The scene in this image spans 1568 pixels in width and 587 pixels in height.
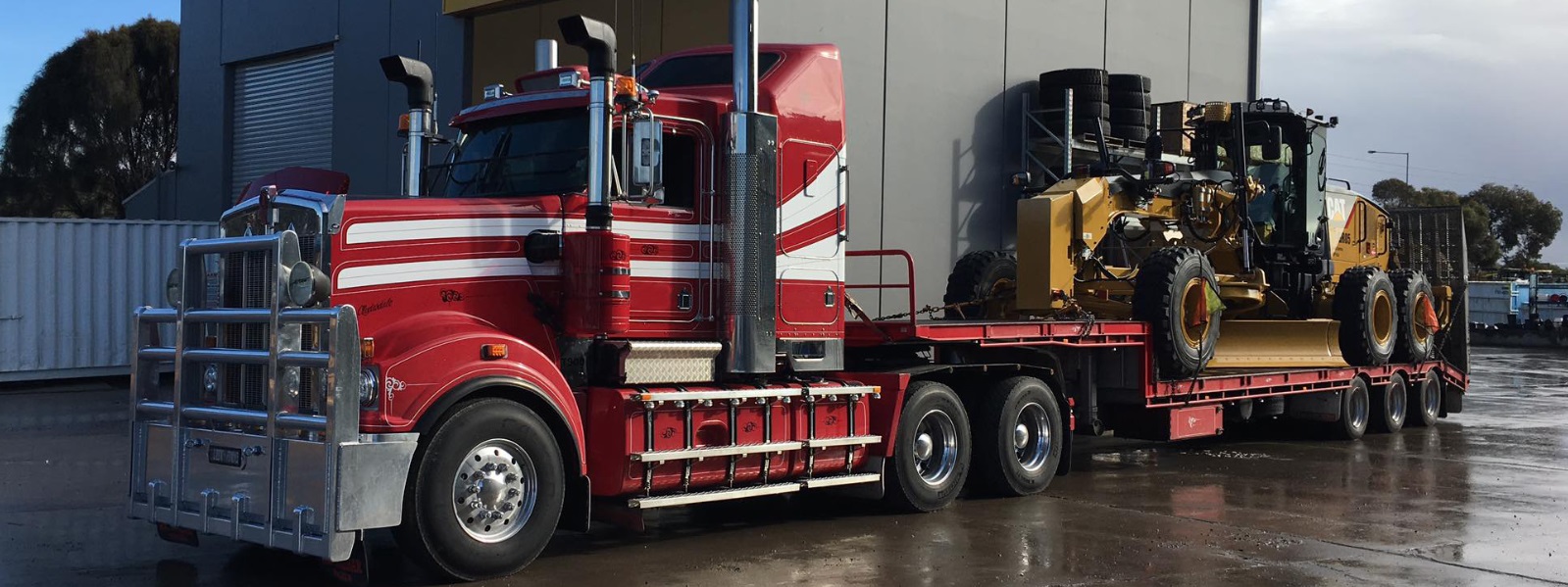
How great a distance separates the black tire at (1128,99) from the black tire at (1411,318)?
5.16m

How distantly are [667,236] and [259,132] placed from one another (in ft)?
56.6

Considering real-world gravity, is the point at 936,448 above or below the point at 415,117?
below

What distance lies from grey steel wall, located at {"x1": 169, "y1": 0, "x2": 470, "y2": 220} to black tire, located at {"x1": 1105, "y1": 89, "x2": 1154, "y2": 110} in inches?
368

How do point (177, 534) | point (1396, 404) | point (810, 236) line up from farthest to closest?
point (1396, 404) < point (810, 236) < point (177, 534)

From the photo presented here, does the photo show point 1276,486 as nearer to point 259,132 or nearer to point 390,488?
point 390,488

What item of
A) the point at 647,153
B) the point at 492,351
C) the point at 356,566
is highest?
the point at 647,153

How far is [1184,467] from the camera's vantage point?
43.7 ft

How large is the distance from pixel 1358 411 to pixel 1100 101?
20.0 ft

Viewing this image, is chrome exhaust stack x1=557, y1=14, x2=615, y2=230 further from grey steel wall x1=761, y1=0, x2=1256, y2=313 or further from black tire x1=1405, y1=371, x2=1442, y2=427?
black tire x1=1405, y1=371, x2=1442, y2=427

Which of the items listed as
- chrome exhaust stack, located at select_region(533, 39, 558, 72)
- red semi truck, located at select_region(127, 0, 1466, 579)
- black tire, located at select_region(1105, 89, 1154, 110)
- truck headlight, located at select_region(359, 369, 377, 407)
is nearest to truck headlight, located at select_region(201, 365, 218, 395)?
red semi truck, located at select_region(127, 0, 1466, 579)

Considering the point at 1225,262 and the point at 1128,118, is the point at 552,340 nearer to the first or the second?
the point at 1225,262

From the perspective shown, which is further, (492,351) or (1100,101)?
(1100,101)

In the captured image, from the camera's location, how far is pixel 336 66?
2125 cm

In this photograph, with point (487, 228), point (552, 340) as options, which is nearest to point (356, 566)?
point (552, 340)
